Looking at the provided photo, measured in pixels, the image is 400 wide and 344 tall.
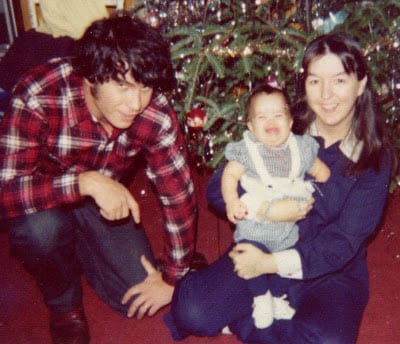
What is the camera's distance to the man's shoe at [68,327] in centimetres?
205

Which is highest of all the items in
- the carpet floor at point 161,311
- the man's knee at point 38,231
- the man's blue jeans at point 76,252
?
the man's knee at point 38,231

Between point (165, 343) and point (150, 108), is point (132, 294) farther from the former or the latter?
point (150, 108)

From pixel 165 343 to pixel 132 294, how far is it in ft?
0.87

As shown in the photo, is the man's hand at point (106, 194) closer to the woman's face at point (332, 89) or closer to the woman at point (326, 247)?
the woman at point (326, 247)

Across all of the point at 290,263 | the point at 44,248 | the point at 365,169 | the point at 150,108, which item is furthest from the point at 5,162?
the point at 365,169

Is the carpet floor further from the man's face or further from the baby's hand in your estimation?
the man's face

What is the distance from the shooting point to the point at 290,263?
6.15 feet

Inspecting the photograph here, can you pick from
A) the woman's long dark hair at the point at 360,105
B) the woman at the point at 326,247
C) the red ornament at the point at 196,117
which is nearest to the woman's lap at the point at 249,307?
the woman at the point at 326,247

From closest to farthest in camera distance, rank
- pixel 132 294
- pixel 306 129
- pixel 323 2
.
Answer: pixel 306 129 < pixel 132 294 < pixel 323 2

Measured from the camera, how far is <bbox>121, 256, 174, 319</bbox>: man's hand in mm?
2166

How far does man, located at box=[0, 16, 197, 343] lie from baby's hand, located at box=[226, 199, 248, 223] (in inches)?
8.8

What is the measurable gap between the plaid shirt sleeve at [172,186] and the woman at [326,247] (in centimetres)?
14

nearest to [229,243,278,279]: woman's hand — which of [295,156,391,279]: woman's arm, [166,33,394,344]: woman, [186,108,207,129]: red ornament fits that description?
[166,33,394,344]: woman

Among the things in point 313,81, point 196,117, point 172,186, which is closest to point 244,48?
point 196,117
